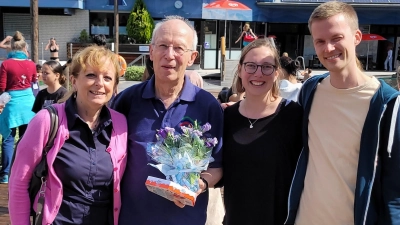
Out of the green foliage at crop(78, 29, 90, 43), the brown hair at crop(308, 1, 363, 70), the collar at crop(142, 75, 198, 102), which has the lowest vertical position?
the collar at crop(142, 75, 198, 102)

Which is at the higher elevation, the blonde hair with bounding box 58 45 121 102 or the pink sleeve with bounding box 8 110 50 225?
the blonde hair with bounding box 58 45 121 102

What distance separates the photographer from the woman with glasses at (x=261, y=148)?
8.63 feet

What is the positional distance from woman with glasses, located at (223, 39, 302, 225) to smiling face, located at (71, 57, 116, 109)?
84 centimetres

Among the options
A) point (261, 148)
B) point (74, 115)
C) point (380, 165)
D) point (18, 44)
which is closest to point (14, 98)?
point (18, 44)

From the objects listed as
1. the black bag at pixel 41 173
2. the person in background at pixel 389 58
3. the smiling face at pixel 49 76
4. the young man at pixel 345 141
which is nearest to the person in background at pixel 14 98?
the smiling face at pixel 49 76

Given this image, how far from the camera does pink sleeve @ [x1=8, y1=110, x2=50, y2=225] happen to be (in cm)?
237

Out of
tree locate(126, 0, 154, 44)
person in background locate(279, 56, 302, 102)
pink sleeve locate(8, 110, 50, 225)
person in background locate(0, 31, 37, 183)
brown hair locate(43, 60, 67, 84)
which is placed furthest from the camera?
tree locate(126, 0, 154, 44)

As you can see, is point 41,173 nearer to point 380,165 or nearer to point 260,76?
point 260,76

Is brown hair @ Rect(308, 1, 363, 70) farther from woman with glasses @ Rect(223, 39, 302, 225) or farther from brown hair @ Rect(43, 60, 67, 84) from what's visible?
brown hair @ Rect(43, 60, 67, 84)

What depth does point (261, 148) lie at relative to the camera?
2625mm

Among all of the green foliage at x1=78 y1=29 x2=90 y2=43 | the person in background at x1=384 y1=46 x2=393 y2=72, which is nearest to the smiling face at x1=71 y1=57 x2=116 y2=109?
the green foliage at x1=78 y1=29 x2=90 y2=43

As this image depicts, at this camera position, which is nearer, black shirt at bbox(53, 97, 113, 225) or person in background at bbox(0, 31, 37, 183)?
black shirt at bbox(53, 97, 113, 225)

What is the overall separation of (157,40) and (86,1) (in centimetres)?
2349

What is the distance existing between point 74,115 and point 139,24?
69.9 ft
